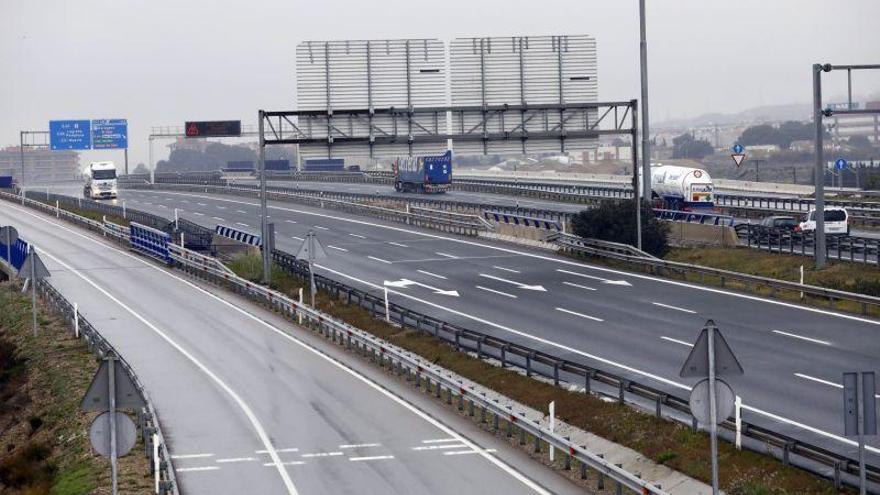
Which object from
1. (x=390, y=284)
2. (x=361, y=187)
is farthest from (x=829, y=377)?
(x=361, y=187)

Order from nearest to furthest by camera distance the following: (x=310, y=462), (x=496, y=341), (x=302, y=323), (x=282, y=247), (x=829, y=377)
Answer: (x=310, y=462), (x=829, y=377), (x=496, y=341), (x=302, y=323), (x=282, y=247)

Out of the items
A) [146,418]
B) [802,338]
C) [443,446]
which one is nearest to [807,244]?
[802,338]

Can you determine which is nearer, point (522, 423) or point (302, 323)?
point (522, 423)

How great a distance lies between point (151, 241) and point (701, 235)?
2706 centimetres

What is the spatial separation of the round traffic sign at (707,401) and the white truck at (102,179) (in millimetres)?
100171

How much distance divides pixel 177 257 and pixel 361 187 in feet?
235

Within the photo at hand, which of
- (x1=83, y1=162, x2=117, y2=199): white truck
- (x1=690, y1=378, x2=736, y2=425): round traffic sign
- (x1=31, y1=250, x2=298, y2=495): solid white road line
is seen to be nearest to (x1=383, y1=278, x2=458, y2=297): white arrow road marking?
(x1=31, y1=250, x2=298, y2=495): solid white road line

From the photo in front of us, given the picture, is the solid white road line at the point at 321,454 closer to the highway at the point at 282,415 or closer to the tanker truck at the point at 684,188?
the highway at the point at 282,415

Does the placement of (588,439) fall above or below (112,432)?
below

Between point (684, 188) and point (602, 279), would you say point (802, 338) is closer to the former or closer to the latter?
point (602, 279)

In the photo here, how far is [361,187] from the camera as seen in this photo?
438 ft

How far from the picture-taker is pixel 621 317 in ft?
141

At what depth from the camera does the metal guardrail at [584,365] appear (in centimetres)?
2176

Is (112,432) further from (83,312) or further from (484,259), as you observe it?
(484,259)
